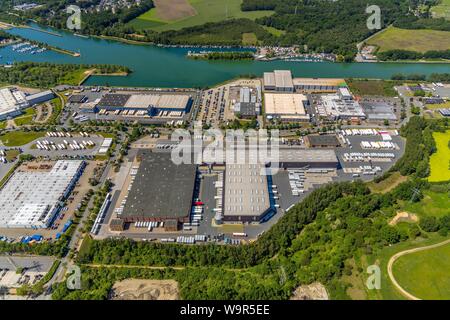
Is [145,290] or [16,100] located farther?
[16,100]

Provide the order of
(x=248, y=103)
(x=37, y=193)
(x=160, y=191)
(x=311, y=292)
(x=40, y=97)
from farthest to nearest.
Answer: (x=40, y=97) < (x=248, y=103) < (x=37, y=193) < (x=160, y=191) < (x=311, y=292)

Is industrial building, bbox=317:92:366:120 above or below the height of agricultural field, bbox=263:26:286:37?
below

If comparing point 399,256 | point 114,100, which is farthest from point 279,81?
point 399,256

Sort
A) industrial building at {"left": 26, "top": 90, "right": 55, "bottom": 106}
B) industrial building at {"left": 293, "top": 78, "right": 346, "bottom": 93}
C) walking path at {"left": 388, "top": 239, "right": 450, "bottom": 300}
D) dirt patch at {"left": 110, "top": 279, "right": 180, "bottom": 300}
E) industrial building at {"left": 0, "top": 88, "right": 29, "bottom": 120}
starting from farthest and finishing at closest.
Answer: industrial building at {"left": 293, "top": 78, "right": 346, "bottom": 93} → industrial building at {"left": 26, "top": 90, "right": 55, "bottom": 106} → industrial building at {"left": 0, "top": 88, "right": 29, "bottom": 120} → dirt patch at {"left": 110, "top": 279, "right": 180, "bottom": 300} → walking path at {"left": 388, "top": 239, "right": 450, "bottom": 300}

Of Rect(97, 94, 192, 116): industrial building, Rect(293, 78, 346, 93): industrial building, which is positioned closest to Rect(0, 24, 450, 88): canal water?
Rect(293, 78, 346, 93): industrial building

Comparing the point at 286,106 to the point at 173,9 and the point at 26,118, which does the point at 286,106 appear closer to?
the point at 26,118

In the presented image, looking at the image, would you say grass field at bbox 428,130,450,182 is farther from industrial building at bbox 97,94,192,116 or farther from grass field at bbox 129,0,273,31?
grass field at bbox 129,0,273,31

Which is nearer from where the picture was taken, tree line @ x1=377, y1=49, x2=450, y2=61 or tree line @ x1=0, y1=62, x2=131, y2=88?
tree line @ x1=0, y1=62, x2=131, y2=88

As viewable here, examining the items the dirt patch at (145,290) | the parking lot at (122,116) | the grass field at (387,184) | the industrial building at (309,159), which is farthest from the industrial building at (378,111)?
the dirt patch at (145,290)
